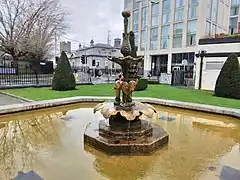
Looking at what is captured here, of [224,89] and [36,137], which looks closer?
[36,137]

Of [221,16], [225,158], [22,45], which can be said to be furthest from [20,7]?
[221,16]

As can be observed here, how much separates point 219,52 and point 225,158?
13114 mm

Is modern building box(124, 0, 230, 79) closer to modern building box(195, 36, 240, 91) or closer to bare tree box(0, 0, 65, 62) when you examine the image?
modern building box(195, 36, 240, 91)

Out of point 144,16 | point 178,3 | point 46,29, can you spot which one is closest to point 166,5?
point 178,3

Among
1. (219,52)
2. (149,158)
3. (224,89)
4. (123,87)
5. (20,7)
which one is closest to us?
(149,158)

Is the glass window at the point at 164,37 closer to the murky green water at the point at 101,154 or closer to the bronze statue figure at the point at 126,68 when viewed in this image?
the murky green water at the point at 101,154

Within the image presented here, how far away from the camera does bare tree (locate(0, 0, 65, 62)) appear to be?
21828 millimetres

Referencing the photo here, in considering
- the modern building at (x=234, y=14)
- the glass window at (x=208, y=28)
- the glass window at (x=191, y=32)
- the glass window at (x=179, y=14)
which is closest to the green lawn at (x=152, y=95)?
the glass window at (x=191, y=32)

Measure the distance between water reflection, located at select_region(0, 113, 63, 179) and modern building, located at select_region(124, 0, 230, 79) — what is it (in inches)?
1032

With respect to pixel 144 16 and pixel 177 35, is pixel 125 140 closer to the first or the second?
pixel 177 35

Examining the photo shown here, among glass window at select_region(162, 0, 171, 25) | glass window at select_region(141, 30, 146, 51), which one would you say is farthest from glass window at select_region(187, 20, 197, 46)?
glass window at select_region(141, 30, 146, 51)

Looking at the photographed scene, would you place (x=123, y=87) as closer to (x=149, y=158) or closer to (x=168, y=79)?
(x=149, y=158)

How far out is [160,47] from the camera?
3734 cm

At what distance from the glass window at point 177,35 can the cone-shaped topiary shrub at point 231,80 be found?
23.2 m
